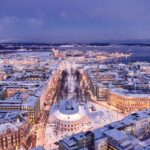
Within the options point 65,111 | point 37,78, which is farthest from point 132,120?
point 37,78

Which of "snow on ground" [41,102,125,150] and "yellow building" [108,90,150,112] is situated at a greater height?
"yellow building" [108,90,150,112]

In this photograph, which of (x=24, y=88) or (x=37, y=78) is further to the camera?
(x=37, y=78)

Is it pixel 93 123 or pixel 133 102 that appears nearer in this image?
pixel 93 123

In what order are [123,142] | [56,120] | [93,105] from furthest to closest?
[93,105] < [56,120] < [123,142]

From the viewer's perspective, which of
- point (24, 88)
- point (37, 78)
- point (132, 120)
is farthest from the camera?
point (37, 78)

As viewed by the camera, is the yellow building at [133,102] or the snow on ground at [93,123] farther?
the yellow building at [133,102]

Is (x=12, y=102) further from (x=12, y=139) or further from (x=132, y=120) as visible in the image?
(x=132, y=120)

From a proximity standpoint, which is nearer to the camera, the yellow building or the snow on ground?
the snow on ground

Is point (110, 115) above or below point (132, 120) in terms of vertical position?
below

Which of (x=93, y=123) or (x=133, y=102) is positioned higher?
(x=133, y=102)

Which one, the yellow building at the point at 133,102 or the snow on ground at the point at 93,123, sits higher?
the yellow building at the point at 133,102
